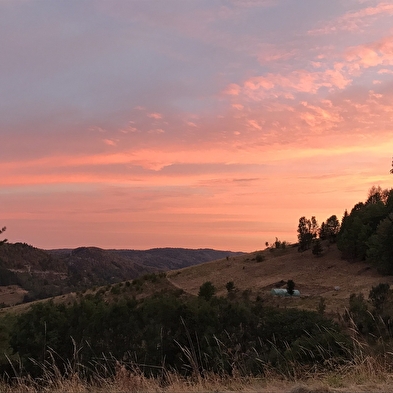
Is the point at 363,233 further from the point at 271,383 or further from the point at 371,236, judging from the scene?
the point at 271,383

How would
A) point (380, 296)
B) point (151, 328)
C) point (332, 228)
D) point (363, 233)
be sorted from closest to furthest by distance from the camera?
Result: point (151, 328), point (380, 296), point (363, 233), point (332, 228)

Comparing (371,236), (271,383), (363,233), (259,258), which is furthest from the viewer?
(259,258)

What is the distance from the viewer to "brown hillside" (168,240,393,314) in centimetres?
4112

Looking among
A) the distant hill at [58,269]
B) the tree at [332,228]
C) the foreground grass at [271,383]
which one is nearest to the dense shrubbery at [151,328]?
the foreground grass at [271,383]

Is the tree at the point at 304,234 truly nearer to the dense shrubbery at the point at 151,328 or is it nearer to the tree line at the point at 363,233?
the tree line at the point at 363,233

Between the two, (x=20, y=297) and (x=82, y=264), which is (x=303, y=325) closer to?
(x=20, y=297)

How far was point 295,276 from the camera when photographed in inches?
2157

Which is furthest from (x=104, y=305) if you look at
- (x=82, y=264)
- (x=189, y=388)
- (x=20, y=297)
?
(x=82, y=264)

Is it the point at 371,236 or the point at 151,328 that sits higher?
the point at 371,236

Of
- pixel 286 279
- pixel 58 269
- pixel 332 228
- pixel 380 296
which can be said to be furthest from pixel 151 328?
pixel 58 269

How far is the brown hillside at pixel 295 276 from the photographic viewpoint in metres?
41.1

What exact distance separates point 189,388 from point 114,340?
22385 millimetres

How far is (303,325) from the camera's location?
2162 centimetres

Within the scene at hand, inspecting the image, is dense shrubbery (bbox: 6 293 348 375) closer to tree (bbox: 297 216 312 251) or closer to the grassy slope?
the grassy slope
